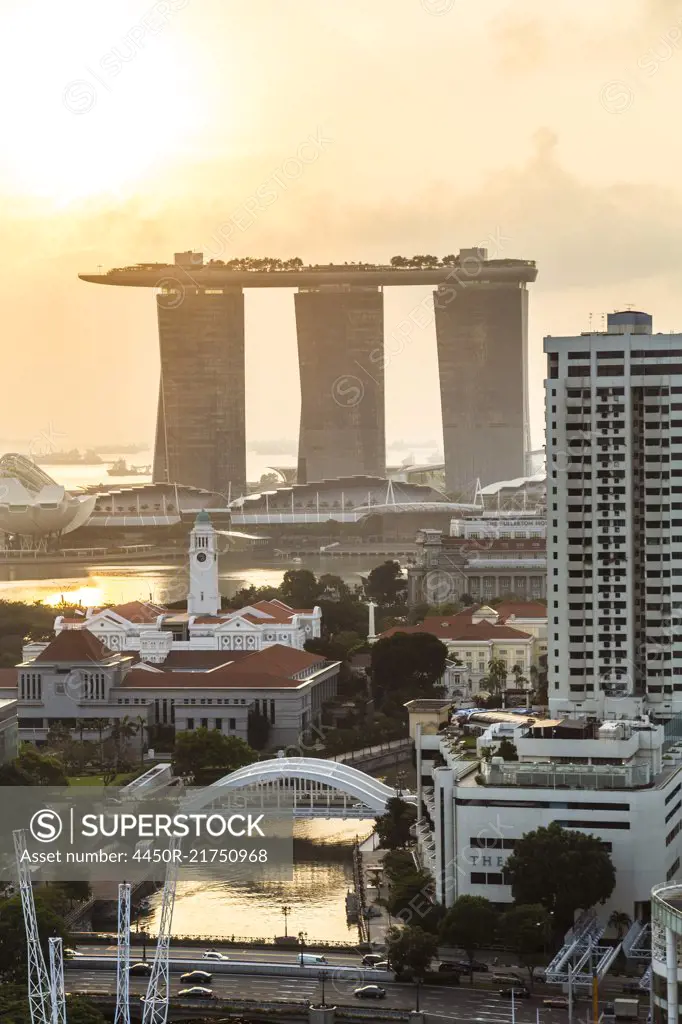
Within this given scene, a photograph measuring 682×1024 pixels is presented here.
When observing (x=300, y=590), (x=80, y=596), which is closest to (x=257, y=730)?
(x=300, y=590)

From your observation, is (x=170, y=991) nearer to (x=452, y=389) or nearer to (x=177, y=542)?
(x=177, y=542)

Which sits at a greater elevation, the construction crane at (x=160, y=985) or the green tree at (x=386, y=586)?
the green tree at (x=386, y=586)

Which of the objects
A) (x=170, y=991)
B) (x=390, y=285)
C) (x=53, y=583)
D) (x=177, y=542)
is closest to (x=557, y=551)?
(x=170, y=991)

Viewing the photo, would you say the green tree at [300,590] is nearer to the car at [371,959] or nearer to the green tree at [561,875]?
the green tree at [561,875]

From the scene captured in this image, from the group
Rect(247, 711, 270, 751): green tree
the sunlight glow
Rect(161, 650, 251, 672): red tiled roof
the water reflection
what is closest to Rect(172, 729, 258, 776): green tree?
Rect(247, 711, 270, 751): green tree

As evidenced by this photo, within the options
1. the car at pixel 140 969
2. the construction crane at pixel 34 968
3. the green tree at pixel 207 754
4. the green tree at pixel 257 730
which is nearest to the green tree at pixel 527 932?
the car at pixel 140 969

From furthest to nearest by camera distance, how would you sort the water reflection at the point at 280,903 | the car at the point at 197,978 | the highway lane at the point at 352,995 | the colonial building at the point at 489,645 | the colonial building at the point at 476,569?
the colonial building at the point at 476,569
the colonial building at the point at 489,645
the water reflection at the point at 280,903
the car at the point at 197,978
the highway lane at the point at 352,995

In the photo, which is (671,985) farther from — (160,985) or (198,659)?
(198,659)
